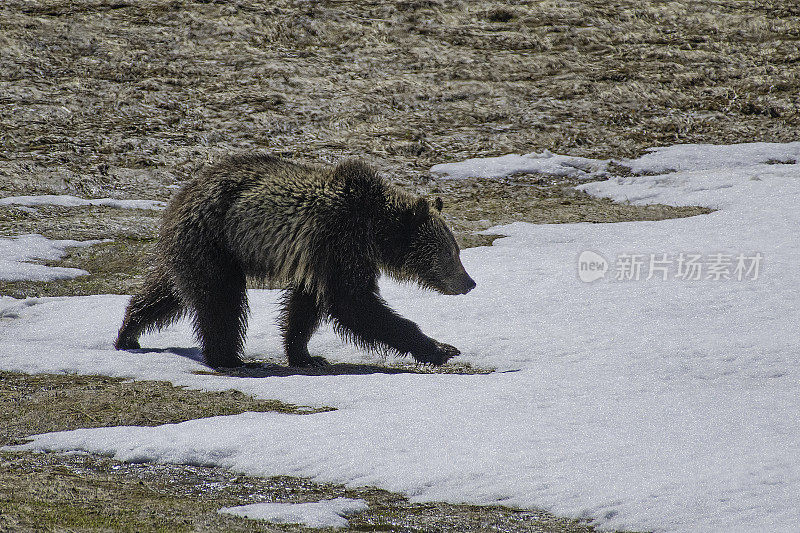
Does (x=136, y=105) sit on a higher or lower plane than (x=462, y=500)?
higher

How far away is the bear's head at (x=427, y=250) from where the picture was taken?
8227 mm

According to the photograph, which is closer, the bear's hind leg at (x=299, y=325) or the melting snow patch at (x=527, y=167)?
the bear's hind leg at (x=299, y=325)

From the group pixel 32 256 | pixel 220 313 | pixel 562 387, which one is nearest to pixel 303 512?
pixel 562 387

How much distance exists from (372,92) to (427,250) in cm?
1380

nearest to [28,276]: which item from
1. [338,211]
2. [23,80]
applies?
[338,211]

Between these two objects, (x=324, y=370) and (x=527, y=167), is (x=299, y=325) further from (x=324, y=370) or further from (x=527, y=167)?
(x=527, y=167)

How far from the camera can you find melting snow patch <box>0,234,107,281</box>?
449 inches

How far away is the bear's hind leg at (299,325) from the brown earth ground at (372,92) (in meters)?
3.86

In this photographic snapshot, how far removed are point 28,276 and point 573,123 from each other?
13.1 meters

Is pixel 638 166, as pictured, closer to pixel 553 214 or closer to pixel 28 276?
pixel 553 214

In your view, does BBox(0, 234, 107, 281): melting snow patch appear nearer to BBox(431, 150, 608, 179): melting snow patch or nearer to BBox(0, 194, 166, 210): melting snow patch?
BBox(0, 194, 166, 210): melting snow patch

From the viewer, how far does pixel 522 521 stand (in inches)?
165

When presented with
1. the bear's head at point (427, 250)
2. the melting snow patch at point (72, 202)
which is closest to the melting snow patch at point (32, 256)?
the melting snow patch at point (72, 202)

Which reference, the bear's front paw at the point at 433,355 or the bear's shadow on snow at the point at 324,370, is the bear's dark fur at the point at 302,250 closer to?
the bear's front paw at the point at 433,355
